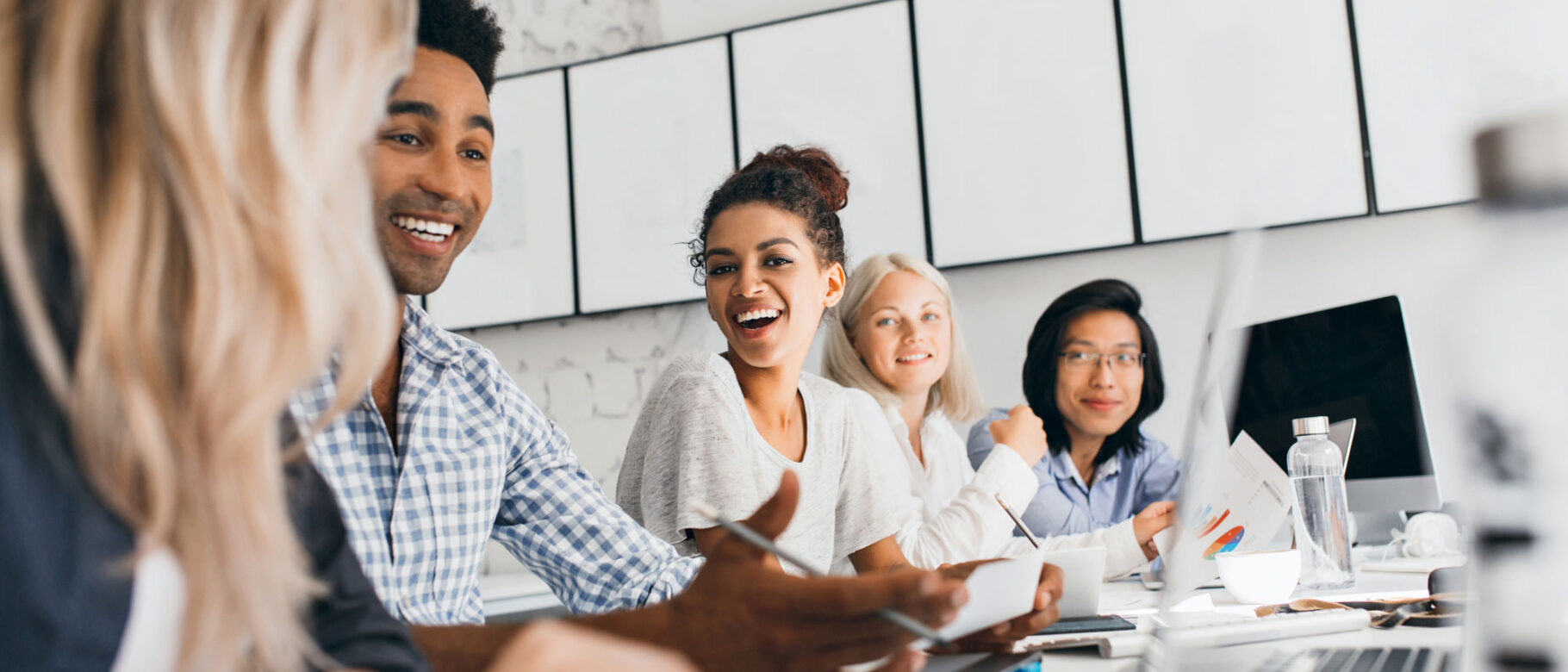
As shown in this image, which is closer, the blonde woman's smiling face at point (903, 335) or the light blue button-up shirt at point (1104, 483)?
the light blue button-up shirt at point (1104, 483)

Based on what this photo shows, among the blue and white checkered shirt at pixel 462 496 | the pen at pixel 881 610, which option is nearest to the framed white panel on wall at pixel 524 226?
the blue and white checkered shirt at pixel 462 496

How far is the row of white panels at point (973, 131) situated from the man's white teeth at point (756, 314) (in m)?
1.00

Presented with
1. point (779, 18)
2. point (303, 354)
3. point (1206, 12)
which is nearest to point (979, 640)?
point (303, 354)

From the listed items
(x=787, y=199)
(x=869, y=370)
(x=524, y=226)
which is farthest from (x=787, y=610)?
(x=524, y=226)

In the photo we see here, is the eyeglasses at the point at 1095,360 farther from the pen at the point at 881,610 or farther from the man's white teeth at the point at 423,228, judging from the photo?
the pen at the point at 881,610

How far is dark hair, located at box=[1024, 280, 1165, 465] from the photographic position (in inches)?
89.4

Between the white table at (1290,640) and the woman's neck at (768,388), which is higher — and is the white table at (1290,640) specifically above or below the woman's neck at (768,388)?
below

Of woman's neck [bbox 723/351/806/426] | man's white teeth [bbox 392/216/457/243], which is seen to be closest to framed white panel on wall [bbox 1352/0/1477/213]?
woman's neck [bbox 723/351/806/426]

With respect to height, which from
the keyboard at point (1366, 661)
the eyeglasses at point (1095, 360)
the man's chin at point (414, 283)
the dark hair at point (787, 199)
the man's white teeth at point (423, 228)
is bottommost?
the keyboard at point (1366, 661)

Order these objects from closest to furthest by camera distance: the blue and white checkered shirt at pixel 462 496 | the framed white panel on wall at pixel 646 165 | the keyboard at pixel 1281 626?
1. the keyboard at pixel 1281 626
2. the blue and white checkered shirt at pixel 462 496
3. the framed white panel on wall at pixel 646 165

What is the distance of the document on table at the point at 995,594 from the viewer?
65 centimetres

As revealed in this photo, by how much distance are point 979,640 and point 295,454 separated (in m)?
0.58

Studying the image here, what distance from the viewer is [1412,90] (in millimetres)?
2277

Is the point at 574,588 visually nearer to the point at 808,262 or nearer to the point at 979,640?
the point at 979,640
